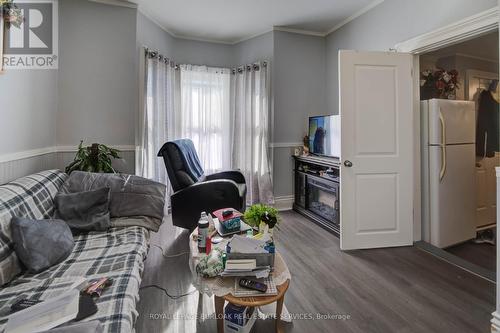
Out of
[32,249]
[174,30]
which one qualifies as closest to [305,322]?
[32,249]

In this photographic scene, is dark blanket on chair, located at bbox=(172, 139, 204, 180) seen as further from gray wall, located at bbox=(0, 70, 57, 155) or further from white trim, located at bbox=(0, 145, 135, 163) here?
gray wall, located at bbox=(0, 70, 57, 155)

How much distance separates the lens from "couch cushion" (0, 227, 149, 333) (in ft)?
3.49

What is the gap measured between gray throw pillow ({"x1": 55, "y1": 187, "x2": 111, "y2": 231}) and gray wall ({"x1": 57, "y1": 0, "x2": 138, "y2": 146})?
1243mm

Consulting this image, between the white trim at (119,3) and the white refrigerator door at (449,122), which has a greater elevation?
the white trim at (119,3)

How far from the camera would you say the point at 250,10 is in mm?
3213

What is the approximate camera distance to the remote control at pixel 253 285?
1.21 metres

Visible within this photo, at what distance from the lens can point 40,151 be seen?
8.11 ft

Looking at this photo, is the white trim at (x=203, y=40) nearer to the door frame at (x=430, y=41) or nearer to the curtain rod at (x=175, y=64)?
the curtain rod at (x=175, y=64)

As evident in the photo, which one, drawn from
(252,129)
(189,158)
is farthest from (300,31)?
(189,158)

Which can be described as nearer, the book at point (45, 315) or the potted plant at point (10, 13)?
the book at point (45, 315)

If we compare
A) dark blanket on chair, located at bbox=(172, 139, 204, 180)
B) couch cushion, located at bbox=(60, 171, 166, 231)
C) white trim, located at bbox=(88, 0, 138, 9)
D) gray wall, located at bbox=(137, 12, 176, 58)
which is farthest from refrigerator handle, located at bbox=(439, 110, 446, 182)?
white trim, located at bbox=(88, 0, 138, 9)

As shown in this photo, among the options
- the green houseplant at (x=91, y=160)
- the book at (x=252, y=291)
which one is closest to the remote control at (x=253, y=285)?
the book at (x=252, y=291)

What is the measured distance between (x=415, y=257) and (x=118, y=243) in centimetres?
248

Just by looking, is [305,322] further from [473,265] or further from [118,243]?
[473,265]
